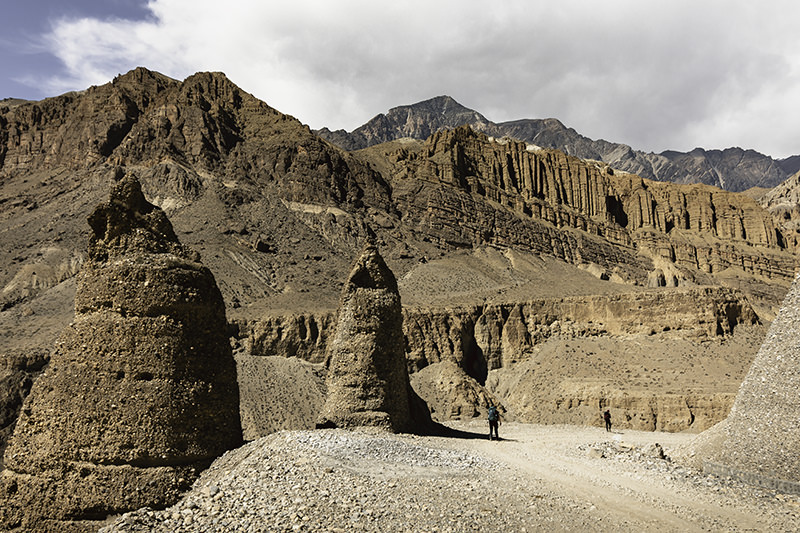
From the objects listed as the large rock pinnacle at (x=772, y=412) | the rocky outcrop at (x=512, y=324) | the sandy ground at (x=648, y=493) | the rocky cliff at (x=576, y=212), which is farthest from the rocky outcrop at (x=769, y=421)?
the rocky cliff at (x=576, y=212)

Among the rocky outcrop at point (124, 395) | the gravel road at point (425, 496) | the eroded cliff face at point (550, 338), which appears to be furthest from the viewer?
the eroded cliff face at point (550, 338)

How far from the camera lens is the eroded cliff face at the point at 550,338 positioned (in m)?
39.9

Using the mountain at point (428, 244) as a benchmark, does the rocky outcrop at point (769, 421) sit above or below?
below

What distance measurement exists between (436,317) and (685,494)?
124 feet

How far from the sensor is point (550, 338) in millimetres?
53375

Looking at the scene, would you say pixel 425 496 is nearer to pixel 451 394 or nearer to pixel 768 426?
pixel 768 426

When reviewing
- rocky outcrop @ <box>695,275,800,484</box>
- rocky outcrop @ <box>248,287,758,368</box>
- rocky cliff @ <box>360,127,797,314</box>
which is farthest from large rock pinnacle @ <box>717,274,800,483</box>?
rocky cliff @ <box>360,127,797,314</box>

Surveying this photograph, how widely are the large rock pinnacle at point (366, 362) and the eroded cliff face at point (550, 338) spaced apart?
66.0 ft

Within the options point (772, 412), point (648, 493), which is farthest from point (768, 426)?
point (648, 493)

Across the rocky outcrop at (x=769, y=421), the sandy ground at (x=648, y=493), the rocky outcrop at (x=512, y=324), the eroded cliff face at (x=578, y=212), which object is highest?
the eroded cliff face at (x=578, y=212)

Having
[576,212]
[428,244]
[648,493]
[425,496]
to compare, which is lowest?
[648,493]

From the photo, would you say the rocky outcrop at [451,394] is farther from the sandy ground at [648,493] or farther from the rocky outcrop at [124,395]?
the rocky outcrop at [124,395]

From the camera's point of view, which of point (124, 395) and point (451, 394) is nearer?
point (124, 395)

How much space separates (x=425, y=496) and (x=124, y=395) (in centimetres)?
560
